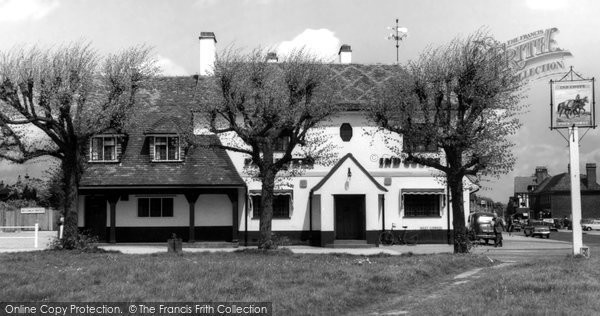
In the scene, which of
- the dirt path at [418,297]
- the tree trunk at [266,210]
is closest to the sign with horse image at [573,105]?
the dirt path at [418,297]

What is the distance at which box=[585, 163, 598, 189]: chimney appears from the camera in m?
99.0

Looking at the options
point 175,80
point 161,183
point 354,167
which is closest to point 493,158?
point 354,167

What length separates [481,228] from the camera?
3662 cm

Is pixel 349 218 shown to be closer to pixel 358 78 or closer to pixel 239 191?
pixel 239 191

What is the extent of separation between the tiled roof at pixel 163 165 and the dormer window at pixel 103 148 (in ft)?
1.30

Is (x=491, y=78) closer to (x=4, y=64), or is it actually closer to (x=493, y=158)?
(x=493, y=158)

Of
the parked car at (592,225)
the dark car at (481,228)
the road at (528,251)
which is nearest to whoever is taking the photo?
the road at (528,251)

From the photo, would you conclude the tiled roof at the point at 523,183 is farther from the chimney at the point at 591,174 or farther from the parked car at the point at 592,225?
the parked car at the point at 592,225

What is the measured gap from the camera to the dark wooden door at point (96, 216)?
3394 centimetres

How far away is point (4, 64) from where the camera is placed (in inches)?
968

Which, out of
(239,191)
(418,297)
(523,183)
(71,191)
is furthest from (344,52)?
(523,183)

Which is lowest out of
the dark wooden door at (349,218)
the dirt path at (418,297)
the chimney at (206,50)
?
the dirt path at (418,297)

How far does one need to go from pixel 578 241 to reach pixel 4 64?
827 inches

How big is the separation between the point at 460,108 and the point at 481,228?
13.9 metres
